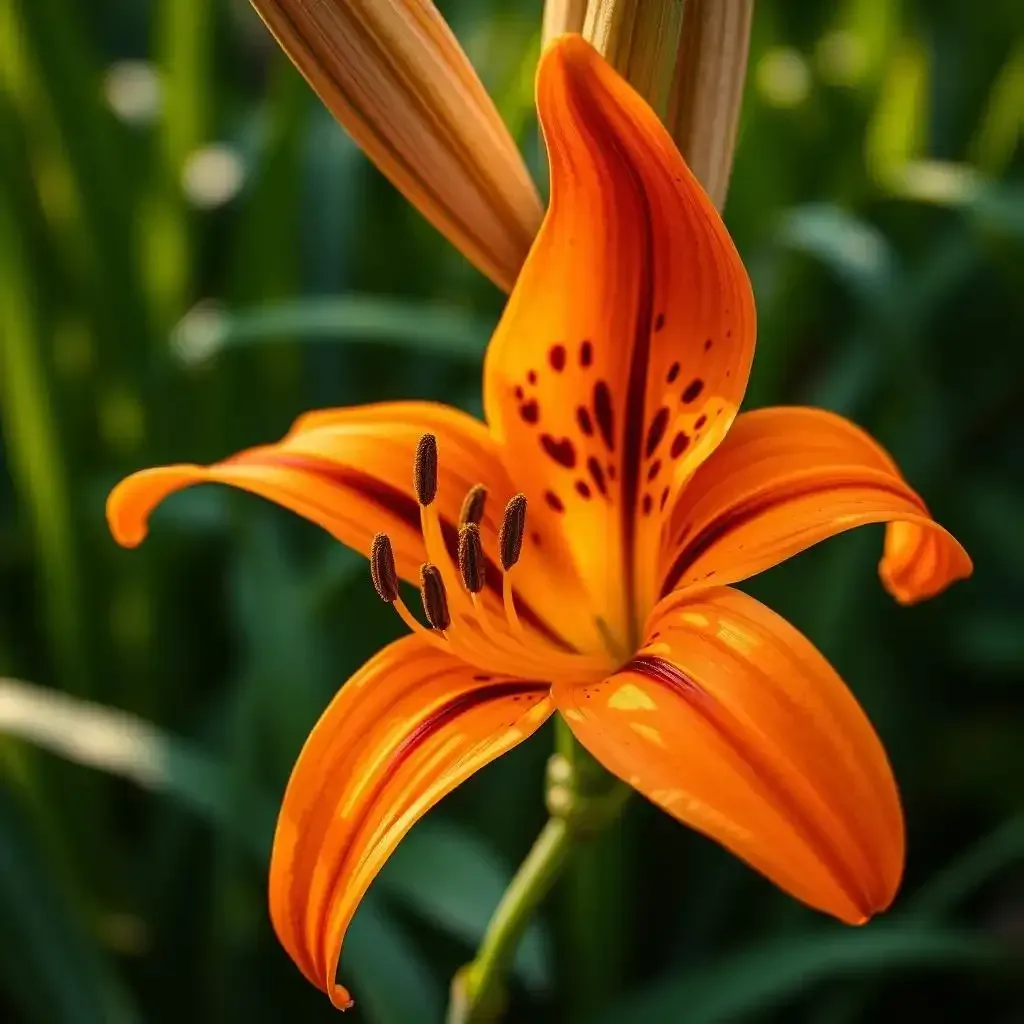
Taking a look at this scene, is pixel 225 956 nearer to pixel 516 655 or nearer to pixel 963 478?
pixel 516 655

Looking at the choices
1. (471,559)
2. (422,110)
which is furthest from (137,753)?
(422,110)

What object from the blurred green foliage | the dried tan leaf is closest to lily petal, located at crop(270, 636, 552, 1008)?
the dried tan leaf

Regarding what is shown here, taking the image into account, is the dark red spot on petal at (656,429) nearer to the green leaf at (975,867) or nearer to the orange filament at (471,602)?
the orange filament at (471,602)

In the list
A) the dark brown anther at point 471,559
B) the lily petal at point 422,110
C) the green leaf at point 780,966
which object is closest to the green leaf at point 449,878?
the green leaf at point 780,966

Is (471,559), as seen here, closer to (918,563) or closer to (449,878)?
(918,563)

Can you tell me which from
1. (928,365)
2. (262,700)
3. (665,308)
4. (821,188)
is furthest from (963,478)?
(665,308)
